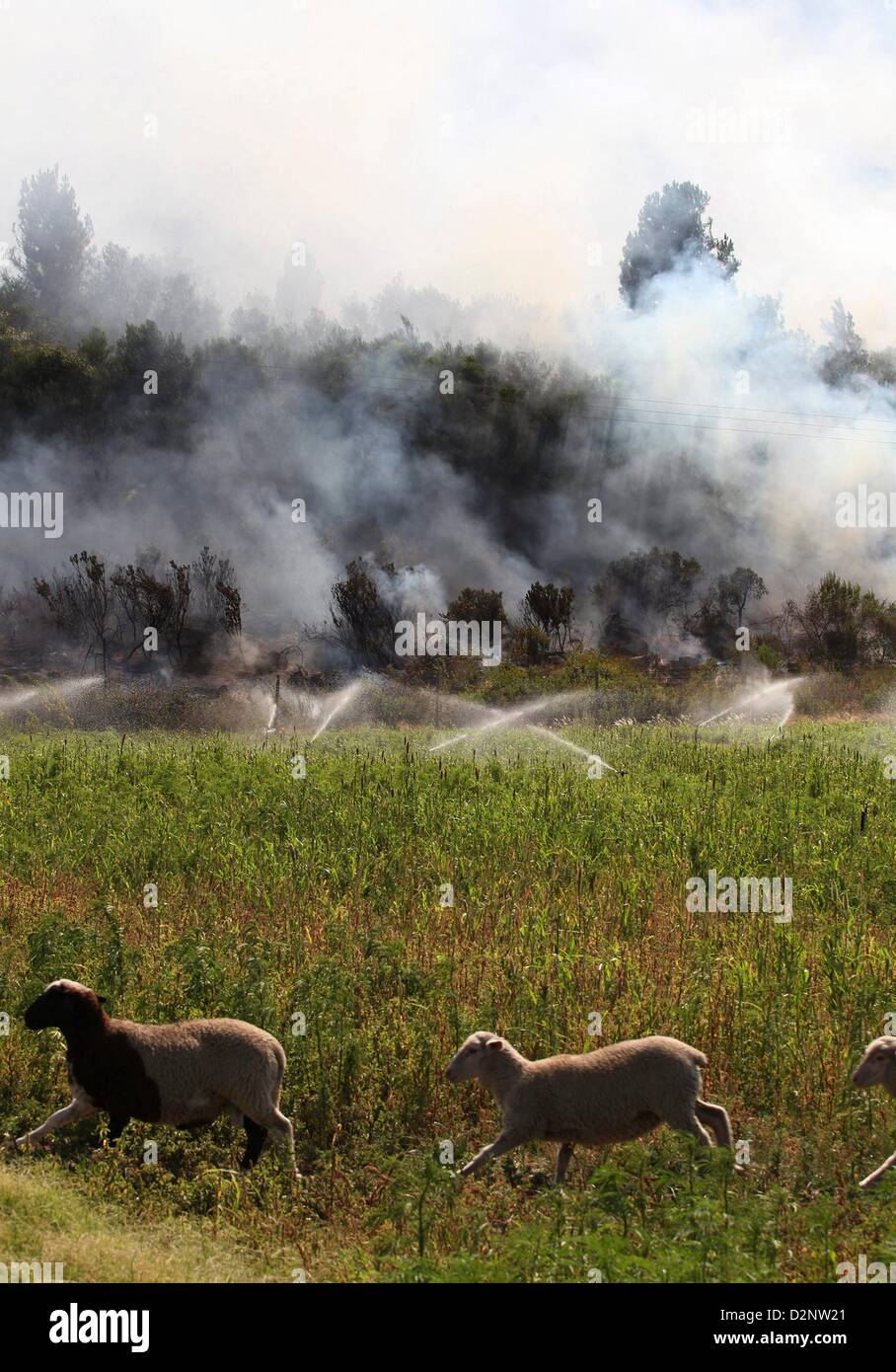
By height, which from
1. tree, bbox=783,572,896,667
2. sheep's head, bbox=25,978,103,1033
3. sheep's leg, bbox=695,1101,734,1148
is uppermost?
tree, bbox=783,572,896,667

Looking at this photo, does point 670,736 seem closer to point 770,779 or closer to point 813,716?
point 770,779

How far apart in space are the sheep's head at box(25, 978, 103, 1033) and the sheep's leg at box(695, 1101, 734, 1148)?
3155 mm

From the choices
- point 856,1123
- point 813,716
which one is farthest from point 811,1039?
point 813,716

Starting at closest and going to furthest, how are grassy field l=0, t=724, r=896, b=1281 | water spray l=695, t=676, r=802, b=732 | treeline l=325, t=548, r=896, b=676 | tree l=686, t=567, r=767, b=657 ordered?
grassy field l=0, t=724, r=896, b=1281 < water spray l=695, t=676, r=802, b=732 < treeline l=325, t=548, r=896, b=676 < tree l=686, t=567, r=767, b=657

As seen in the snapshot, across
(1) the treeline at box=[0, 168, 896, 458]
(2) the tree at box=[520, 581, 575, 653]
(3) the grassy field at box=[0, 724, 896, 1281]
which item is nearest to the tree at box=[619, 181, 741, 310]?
(1) the treeline at box=[0, 168, 896, 458]

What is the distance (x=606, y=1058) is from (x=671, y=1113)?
1.31ft

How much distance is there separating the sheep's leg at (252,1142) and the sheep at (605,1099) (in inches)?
44.3

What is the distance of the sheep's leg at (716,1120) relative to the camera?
648 cm

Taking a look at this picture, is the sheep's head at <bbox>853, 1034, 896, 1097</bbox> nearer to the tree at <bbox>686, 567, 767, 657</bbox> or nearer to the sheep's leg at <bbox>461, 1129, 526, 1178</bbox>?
the sheep's leg at <bbox>461, 1129, 526, 1178</bbox>

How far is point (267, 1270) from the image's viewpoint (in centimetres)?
567

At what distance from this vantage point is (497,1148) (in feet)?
20.7

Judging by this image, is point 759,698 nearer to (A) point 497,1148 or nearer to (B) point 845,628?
(B) point 845,628

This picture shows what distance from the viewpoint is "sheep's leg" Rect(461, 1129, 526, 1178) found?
6.29 meters

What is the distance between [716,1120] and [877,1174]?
0.79 meters
